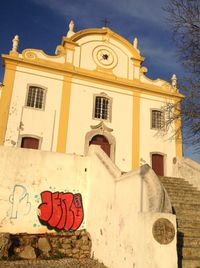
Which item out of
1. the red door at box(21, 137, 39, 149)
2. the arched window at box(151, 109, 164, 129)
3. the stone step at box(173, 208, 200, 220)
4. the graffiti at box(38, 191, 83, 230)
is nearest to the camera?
the stone step at box(173, 208, 200, 220)

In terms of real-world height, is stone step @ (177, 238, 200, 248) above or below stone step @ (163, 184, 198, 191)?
below

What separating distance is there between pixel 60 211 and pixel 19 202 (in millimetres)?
1159

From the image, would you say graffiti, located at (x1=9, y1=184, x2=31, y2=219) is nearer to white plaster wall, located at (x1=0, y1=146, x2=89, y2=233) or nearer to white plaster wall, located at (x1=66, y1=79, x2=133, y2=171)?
white plaster wall, located at (x1=0, y1=146, x2=89, y2=233)

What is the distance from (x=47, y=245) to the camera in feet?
23.0

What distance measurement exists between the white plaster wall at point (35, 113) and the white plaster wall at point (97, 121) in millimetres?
785

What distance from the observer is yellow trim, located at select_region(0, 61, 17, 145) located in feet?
39.7

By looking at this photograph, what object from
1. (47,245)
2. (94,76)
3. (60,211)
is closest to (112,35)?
(94,76)

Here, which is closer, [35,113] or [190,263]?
[190,263]

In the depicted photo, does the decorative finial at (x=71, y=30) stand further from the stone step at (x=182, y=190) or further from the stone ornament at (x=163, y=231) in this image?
the stone ornament at (x=163, y=231)

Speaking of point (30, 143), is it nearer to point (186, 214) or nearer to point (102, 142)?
point (102, 142)

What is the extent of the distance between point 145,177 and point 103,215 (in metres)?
2.14

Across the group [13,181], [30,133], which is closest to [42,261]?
[13,181]

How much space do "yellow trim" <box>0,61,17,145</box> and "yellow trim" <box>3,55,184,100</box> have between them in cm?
42

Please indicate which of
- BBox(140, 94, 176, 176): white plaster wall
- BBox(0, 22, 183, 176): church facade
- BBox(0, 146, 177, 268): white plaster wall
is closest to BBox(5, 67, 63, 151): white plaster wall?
BBox(0, 22, 183, 176): church facade
